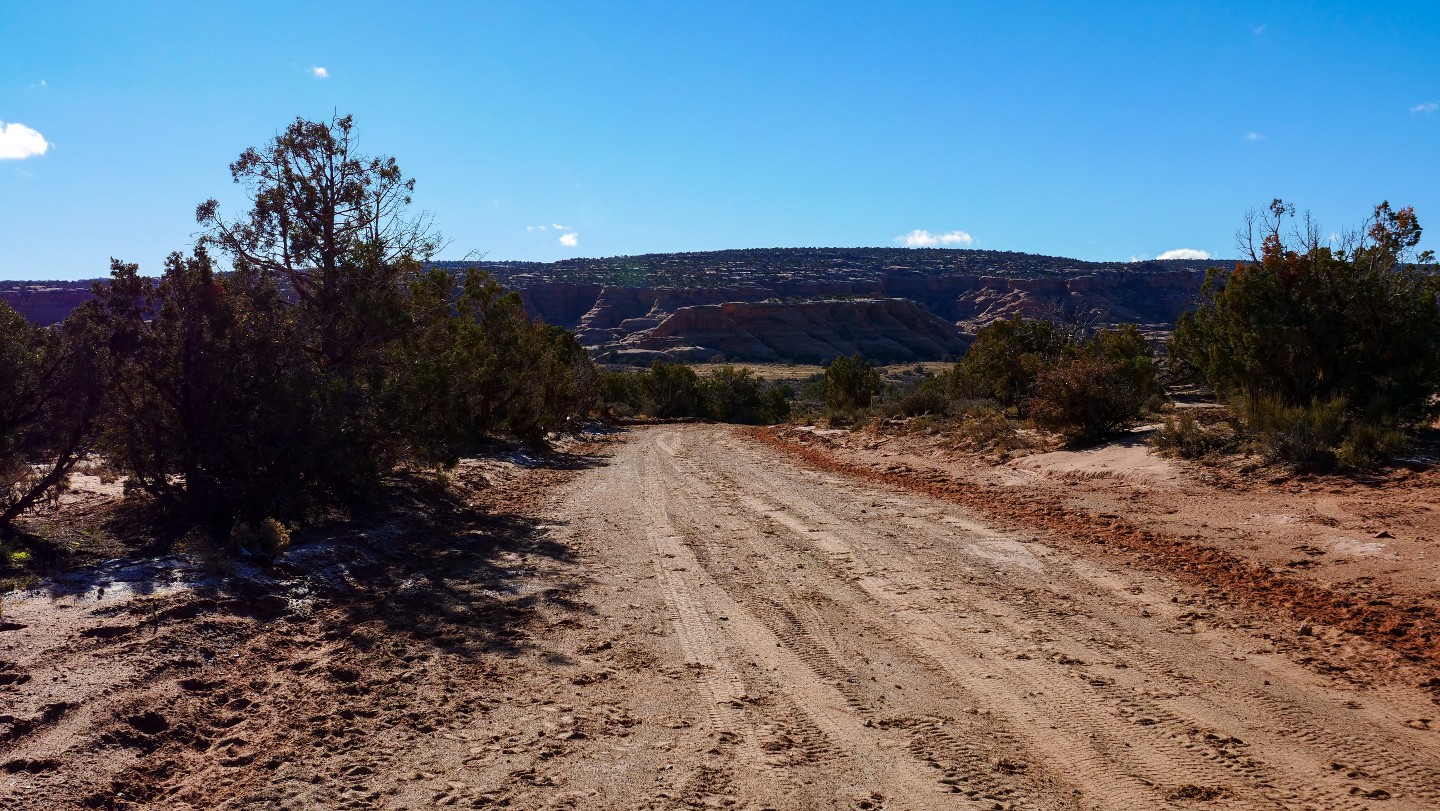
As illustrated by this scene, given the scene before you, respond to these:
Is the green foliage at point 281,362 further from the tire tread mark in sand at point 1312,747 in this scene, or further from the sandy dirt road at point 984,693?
the tire tread mark in sand at point 1312,747

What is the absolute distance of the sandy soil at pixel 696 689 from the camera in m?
4.27

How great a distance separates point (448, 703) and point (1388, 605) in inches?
279

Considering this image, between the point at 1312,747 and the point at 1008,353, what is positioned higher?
the point at 1008,353

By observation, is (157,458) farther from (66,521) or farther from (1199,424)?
(1199,424)

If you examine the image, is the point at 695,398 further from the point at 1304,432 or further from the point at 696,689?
the point at 696,689

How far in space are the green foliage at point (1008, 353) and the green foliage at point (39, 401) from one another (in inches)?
890

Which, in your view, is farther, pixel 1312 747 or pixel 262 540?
pixel 262 540

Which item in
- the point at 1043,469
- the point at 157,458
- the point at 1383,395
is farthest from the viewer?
the point at 1043,469

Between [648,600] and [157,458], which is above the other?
[157,458]

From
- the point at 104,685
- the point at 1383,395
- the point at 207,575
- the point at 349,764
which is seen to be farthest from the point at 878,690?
the point at 1383,395

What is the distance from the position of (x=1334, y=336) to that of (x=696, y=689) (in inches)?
575

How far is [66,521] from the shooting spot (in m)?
9.76

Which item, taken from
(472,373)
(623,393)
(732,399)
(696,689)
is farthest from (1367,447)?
(623,393)

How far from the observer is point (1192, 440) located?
15141 millimetres
